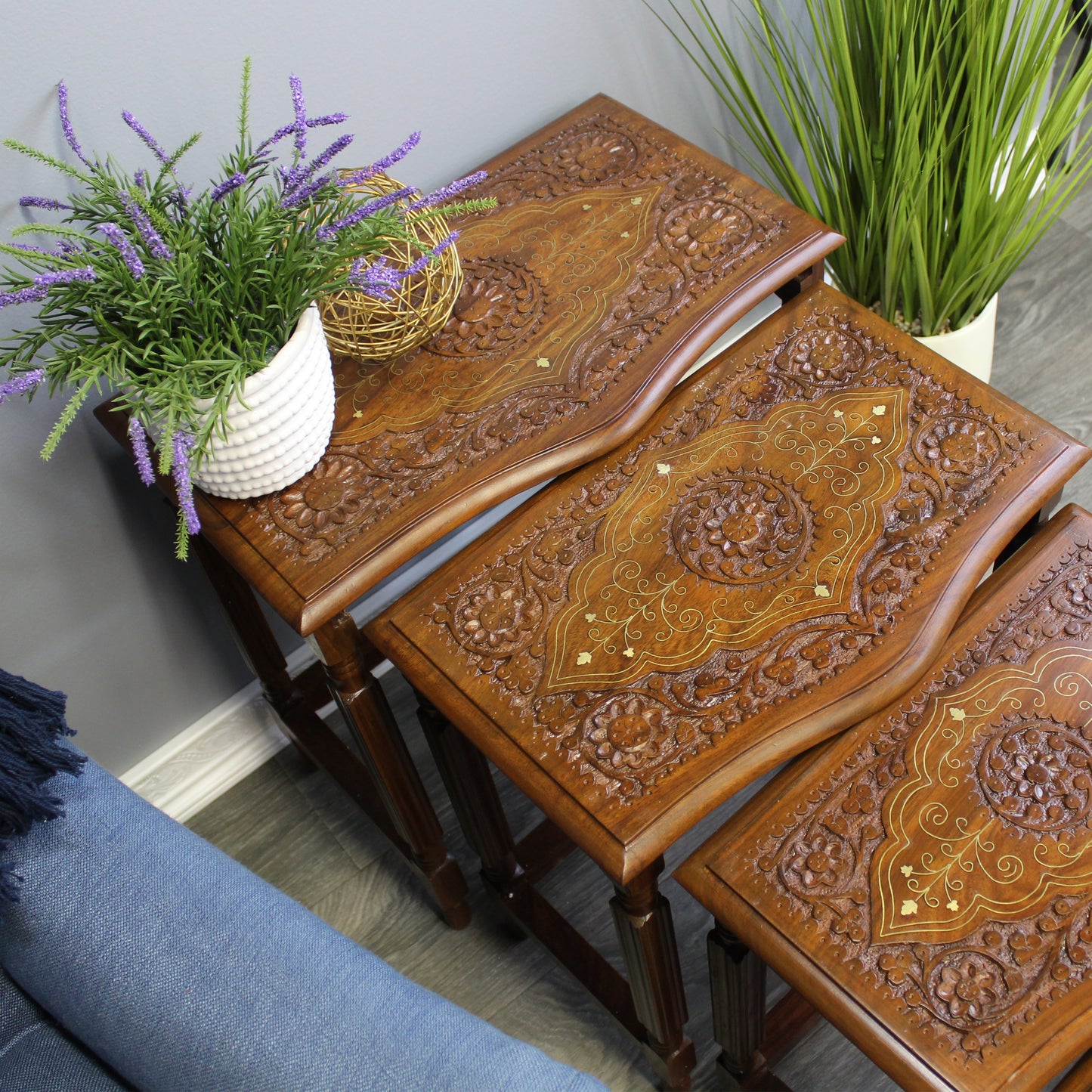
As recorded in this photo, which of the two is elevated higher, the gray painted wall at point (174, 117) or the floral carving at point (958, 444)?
the gray painted wall at point (174, 117)

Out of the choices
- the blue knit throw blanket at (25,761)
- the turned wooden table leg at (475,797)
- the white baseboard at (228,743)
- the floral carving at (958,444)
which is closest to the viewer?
the blue knit throw blanket at (25,761)

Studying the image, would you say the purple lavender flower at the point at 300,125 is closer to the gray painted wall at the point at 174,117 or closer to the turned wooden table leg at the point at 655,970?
the gray painted wall at the point at 174,117

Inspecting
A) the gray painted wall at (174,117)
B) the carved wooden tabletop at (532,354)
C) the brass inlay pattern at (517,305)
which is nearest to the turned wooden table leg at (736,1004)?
the carved wooden tabletop at (532,354)

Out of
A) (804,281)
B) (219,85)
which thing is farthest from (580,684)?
(219,85)

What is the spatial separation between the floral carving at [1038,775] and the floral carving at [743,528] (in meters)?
0.22

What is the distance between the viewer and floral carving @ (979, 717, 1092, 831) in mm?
882

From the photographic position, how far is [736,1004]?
3.38ft

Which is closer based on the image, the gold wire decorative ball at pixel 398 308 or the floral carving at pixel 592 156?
the gold wire decorative ball at pixel 398 308

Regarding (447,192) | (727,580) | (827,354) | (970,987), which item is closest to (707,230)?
(827,354)

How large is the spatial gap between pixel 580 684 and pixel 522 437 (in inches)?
9.5

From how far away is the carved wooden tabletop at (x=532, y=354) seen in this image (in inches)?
40.7

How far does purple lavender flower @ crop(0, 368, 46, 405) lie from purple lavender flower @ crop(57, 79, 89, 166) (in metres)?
0.20

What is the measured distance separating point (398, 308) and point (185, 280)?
0.25m

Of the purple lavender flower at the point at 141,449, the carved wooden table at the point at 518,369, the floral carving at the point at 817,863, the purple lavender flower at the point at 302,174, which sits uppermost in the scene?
the purple lavender flower at the point at 302,174
